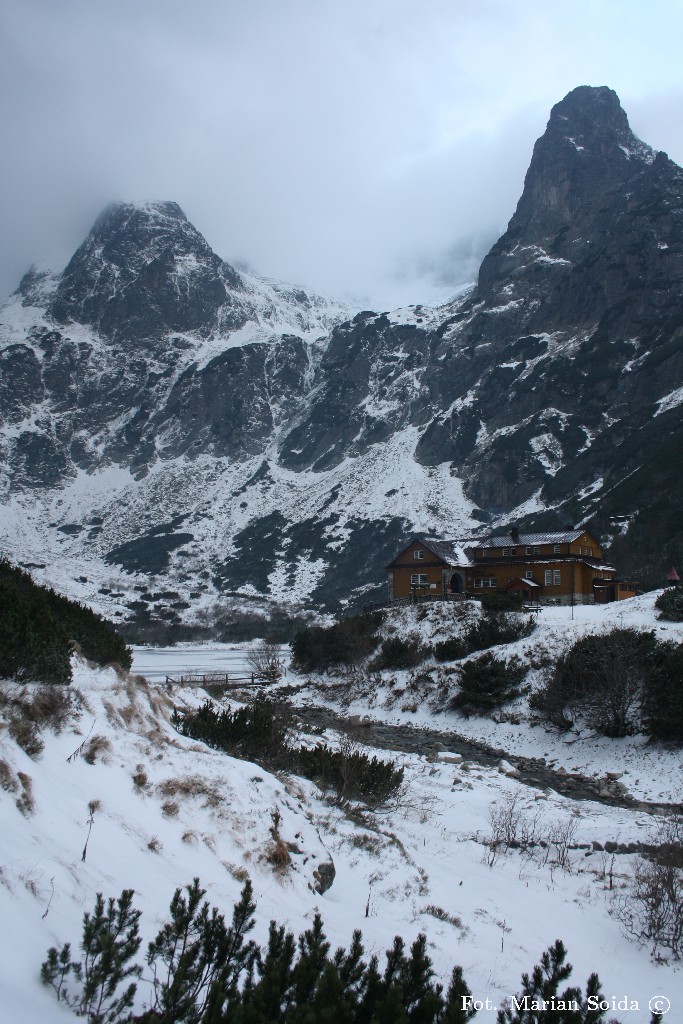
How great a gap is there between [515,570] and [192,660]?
94.8 feet

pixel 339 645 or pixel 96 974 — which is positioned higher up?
pixel 96 974

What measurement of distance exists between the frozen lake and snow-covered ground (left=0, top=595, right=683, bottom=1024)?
28432 millimetres

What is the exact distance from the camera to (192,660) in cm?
5056

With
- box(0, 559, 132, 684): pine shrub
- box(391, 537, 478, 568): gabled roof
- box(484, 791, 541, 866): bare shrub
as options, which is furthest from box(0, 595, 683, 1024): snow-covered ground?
box(391, 537, 478, 568): gabled roof

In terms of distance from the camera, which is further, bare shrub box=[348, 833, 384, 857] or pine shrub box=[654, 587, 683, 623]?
pine shrub box=[654, 587, 683, 623]

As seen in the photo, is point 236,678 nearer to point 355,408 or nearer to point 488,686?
point 488,686

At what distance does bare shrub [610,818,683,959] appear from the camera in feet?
27.2

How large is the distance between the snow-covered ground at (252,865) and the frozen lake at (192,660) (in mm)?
28432

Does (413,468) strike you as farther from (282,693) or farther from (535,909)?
(535,909)

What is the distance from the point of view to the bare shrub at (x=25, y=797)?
5578 millimetres

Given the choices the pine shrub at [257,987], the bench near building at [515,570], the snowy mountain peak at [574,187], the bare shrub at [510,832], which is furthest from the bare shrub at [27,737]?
the snowy mountain peak at [574,187]

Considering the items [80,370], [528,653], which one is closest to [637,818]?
[528,653]

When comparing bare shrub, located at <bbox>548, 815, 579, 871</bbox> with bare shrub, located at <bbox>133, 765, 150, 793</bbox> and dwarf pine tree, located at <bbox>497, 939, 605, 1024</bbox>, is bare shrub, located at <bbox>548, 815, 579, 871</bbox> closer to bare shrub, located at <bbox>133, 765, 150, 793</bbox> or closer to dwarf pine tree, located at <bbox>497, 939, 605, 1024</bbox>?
dwarf pine tree, located at <bbox>497, 939, 605, 1024</bbox>

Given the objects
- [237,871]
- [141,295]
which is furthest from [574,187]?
[237,871]
